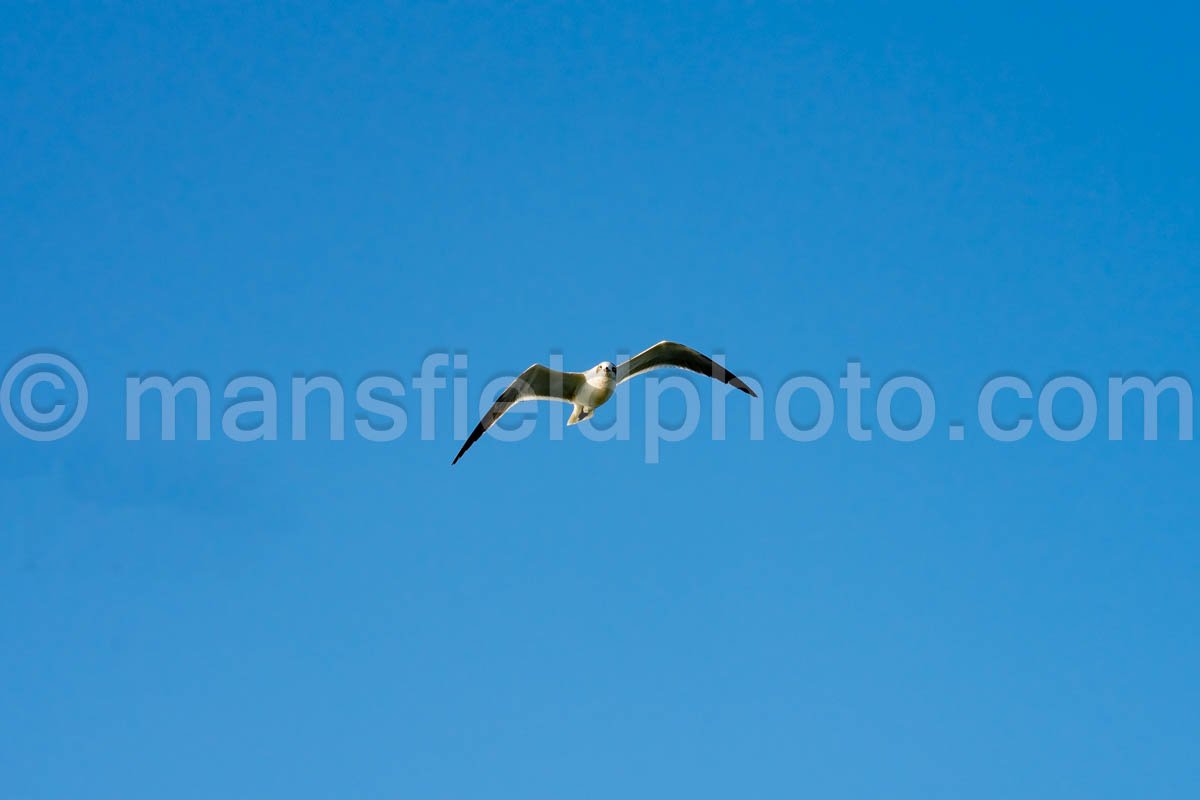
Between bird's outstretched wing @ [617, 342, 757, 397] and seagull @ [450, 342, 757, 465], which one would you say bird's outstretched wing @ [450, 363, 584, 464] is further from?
bird's outstretched wing @ [617, 342, 757, 397]

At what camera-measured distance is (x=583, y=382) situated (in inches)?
1331

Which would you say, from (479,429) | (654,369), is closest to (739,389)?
(654,369)

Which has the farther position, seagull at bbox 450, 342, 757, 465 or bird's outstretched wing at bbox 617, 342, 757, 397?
bird's outstretched wing at bbox 617, 342, 757, 397

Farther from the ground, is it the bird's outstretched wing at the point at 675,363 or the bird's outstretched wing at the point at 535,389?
the bird's outstretched wing at the point at 675,363

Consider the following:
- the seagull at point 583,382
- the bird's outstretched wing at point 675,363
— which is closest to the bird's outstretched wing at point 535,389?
the seagull at point 583,382

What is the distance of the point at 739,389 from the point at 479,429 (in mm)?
7304

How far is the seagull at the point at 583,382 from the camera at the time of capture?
33219mm

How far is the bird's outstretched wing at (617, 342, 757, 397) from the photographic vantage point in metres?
34.3

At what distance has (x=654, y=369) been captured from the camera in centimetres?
3500

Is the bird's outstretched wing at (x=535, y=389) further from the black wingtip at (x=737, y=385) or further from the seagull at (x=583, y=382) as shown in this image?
the black wingtip at (x=737, y=385)

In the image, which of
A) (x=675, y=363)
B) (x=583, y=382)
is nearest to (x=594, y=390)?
(x=583, y=382)

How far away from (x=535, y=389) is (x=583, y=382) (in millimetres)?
1226

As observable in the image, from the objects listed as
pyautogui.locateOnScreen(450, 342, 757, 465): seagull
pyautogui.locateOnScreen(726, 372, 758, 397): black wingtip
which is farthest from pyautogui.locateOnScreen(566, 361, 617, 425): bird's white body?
pyautogui.locateOnScreen(726, 372, 758, 397): black wingtip

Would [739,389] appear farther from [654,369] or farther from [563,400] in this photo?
[563,400]
